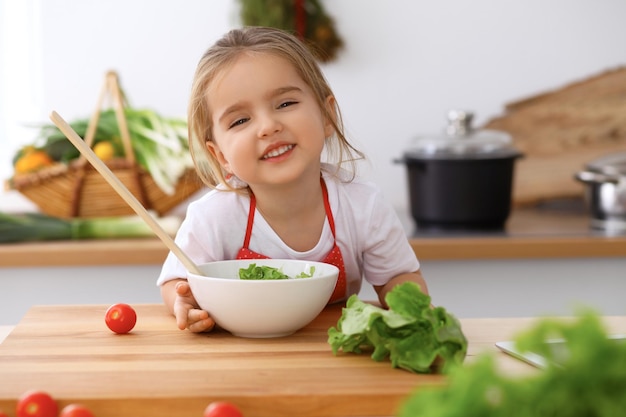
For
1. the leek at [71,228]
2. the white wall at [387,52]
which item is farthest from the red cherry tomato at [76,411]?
the white wall at [387,52]

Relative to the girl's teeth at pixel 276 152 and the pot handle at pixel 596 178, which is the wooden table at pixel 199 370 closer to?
the girl's teeth at pixel 276 152

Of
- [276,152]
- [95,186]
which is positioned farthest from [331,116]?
[95,186]

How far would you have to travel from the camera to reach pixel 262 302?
3.68 ft

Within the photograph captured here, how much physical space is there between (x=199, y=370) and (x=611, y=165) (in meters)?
1.72

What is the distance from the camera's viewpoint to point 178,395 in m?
0.90

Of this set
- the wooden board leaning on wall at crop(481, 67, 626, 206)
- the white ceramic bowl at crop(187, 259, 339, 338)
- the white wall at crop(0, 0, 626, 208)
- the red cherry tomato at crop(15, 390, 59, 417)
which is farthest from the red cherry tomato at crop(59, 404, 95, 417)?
the wooden board leaning on wall at crop(481, 67, 626, 206)

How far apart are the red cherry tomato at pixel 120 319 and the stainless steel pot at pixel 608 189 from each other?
1.62 m

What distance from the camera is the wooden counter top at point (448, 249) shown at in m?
2.33

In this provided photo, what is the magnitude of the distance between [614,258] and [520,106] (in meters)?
0.68

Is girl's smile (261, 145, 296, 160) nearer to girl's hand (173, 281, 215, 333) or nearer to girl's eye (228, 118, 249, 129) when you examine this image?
girl's eye (228, 118, 249, 129)

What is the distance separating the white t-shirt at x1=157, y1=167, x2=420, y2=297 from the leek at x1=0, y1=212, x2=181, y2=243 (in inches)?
39.7

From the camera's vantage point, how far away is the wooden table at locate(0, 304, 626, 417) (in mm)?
901

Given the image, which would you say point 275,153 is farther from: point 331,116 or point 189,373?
point 189,373

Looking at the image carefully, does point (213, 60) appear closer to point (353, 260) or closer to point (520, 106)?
point (353, 260)
